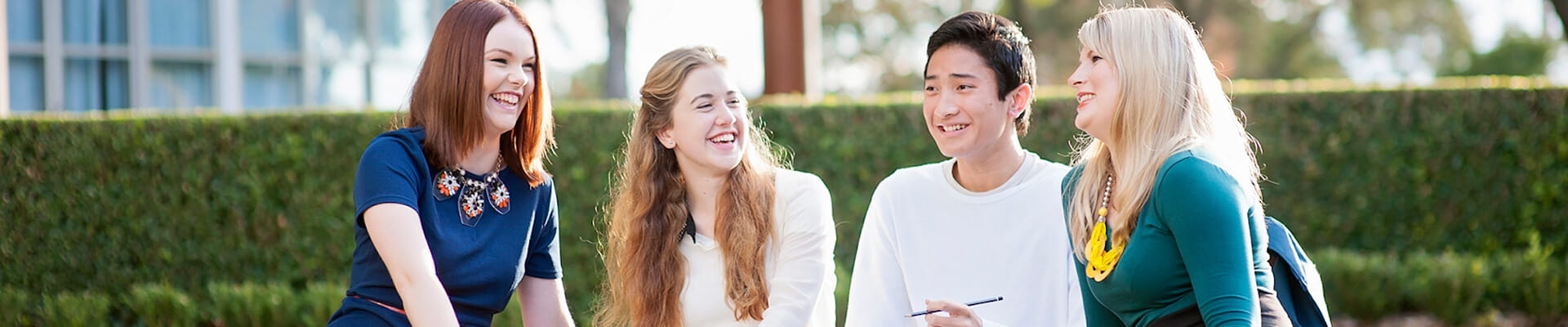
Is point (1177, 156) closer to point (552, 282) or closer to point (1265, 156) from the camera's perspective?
point (552, 282)

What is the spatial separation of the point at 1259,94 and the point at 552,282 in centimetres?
544

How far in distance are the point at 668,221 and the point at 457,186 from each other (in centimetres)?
71

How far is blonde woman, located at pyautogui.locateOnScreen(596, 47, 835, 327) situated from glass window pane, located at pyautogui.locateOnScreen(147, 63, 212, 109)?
24.1 feet

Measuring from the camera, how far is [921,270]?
340 centimetres

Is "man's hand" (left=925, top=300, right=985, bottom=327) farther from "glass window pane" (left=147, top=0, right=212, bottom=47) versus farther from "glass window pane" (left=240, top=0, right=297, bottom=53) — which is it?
"glass window pane" (left=240, top=0, right=297, bottom=53)

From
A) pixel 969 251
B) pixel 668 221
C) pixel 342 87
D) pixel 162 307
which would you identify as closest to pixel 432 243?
pixel 668 221

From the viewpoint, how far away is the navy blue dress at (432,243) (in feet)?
8.87

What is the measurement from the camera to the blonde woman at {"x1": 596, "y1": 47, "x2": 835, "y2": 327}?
3.33m

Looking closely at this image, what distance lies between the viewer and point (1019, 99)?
11.1 ft

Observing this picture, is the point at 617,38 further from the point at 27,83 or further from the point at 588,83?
the point at 588,83

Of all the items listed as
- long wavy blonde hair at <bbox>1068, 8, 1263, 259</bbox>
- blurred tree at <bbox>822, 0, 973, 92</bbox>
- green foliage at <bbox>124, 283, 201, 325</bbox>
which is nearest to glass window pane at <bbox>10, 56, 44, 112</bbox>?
green foliage at <bbox>124, 283, 201, 325</bbox>

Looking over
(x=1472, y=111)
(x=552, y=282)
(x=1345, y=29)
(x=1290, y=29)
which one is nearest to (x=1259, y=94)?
(x=1472, y=111)

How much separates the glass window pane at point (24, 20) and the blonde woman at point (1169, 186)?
8320 millimetres

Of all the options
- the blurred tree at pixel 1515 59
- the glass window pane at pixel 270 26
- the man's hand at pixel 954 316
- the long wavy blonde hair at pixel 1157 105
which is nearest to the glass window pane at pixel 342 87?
the glass window pane at pixel 270 26
